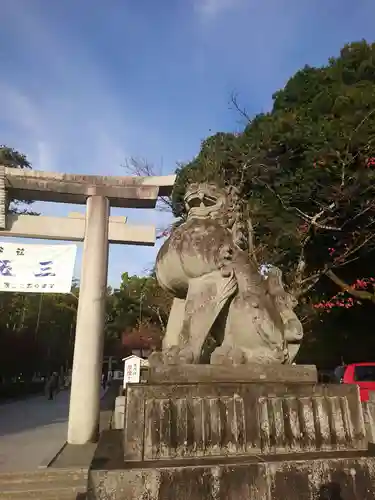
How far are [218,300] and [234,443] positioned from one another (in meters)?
1.01

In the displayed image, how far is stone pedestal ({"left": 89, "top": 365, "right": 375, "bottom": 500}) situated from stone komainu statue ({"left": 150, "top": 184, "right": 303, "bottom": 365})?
0.91ft

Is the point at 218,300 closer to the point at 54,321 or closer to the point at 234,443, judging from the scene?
the point at 234,443

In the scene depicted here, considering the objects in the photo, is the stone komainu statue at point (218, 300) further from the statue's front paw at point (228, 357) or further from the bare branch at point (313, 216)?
the bare branch at point (313, 216)

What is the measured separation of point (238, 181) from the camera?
39.4 feet

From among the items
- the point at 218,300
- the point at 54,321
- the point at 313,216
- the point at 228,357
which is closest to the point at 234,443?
the point at 228,357

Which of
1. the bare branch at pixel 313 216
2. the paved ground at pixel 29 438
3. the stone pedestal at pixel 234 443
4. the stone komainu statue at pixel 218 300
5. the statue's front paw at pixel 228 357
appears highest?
the bare branch at pixel 313 216

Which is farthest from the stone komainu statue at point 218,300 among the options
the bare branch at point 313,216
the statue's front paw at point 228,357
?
the bare branch at point 313,216

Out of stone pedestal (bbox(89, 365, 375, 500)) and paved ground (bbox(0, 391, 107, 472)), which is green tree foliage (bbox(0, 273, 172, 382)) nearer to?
paved ground (bbox(0, 391, 107, 472))

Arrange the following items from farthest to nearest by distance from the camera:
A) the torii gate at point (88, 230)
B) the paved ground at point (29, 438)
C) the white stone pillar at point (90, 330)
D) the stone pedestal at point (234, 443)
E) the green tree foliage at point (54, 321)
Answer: the green tree foliage at point (54, 321)
the torii gate at point (88, 230)
the white stone pillar at point (90, 330)
the paved ground at point (29, 438)
the stone pedestal at point (234, 443)

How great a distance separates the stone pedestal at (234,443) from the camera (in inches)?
79.6

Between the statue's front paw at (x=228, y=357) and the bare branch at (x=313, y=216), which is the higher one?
the bare branch at (x=313, y=216)

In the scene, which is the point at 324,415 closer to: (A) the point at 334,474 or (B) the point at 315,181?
(A) the point at 334,474

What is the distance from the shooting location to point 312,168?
34.8 feet

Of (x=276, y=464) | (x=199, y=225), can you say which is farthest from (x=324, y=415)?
(x=199, y=225)
